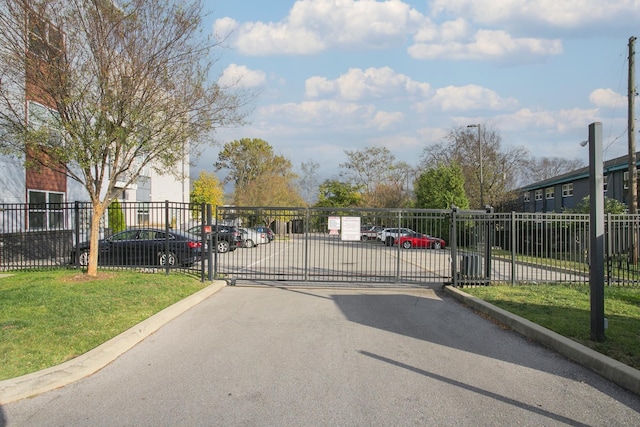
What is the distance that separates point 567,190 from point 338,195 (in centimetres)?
3987

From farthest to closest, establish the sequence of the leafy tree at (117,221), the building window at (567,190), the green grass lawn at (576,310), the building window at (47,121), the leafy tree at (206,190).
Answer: the leafy tree at (206,190) < the building window at (567,190) < the leafy tree at (117,221) < the building window at (47,121) < the green grass lawn at (576,310)

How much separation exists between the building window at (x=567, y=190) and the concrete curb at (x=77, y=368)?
1477 inches

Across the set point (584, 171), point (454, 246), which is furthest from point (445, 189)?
point (454, 246)

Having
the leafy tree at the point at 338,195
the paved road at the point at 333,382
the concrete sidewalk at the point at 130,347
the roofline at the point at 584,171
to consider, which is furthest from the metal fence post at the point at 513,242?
the leafy tree at the point at 338,195

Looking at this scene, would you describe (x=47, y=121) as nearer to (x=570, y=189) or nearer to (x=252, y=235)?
(x=252, y=235)

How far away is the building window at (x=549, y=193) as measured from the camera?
40709 mm

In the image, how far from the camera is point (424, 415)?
4.23 meters

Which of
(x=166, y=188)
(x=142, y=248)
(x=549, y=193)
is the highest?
(x=166, y=188)

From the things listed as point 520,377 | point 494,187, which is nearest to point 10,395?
point 520,377

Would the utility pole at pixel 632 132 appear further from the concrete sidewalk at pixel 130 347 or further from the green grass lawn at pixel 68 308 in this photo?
the green grass lawn at pixel 68 308

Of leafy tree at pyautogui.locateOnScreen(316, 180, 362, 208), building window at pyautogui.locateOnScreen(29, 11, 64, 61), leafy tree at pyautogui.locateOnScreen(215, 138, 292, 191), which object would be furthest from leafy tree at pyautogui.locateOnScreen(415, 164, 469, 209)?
leafy tree at pyautogui.locateOnScreen(215, 138, 292, 191)

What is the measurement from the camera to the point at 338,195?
7362 centimetres

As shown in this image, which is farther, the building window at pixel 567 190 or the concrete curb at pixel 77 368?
the building window at pixel 567 190

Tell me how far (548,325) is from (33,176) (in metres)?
19.2
